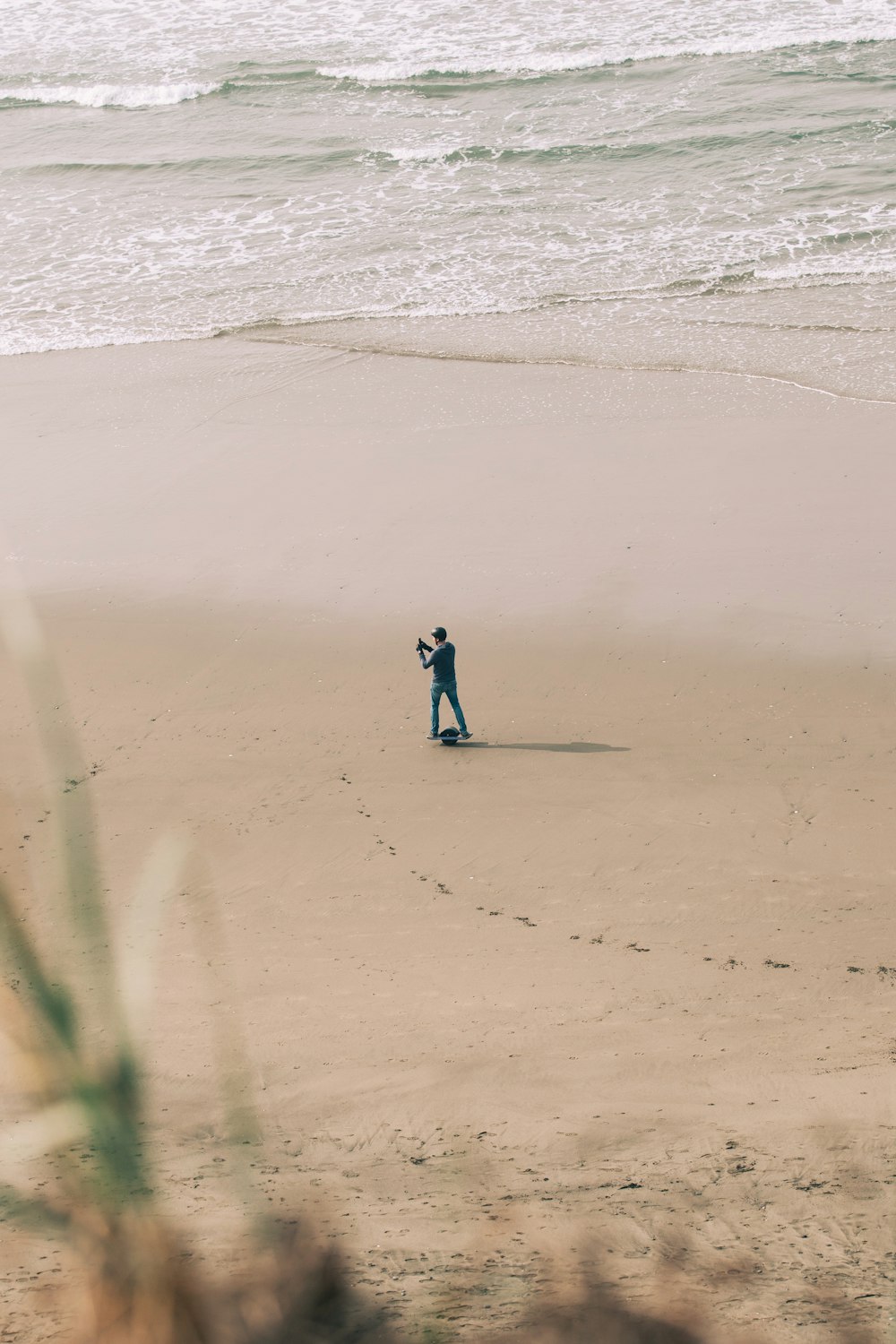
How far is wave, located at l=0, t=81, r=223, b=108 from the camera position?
27.2m

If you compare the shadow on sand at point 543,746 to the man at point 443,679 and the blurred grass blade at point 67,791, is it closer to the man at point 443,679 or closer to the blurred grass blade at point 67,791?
the man at point 443,679

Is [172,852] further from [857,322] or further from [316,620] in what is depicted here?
[857,322]

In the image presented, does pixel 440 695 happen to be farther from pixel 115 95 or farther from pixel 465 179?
pixel 115 95

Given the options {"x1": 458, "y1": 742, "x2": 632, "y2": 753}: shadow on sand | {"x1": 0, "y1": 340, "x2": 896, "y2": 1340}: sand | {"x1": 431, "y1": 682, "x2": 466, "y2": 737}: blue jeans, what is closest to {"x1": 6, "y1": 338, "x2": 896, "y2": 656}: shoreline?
{"x1": 0, "y1": 340, "x2": 896, "y2": 1340}: sand

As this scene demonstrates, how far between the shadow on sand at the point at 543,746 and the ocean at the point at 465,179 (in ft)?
23.5

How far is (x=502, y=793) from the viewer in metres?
8.70

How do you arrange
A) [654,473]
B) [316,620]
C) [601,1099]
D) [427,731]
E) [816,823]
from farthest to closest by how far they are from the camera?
[654,473] → [316,620] → [427,731] → [816,823] → [601,1099]

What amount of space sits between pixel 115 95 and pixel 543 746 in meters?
25.0

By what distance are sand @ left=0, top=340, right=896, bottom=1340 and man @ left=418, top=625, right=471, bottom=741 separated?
216 millimetres

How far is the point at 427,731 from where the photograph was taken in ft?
30.8

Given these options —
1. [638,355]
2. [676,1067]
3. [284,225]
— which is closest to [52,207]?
[284,225]

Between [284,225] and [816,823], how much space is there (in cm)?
1635

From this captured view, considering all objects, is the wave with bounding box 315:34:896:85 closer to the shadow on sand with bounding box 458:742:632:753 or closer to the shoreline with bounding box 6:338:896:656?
the shoreline with bounding box 6:338:896:656

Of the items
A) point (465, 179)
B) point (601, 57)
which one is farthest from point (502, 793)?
point (601, 57)
